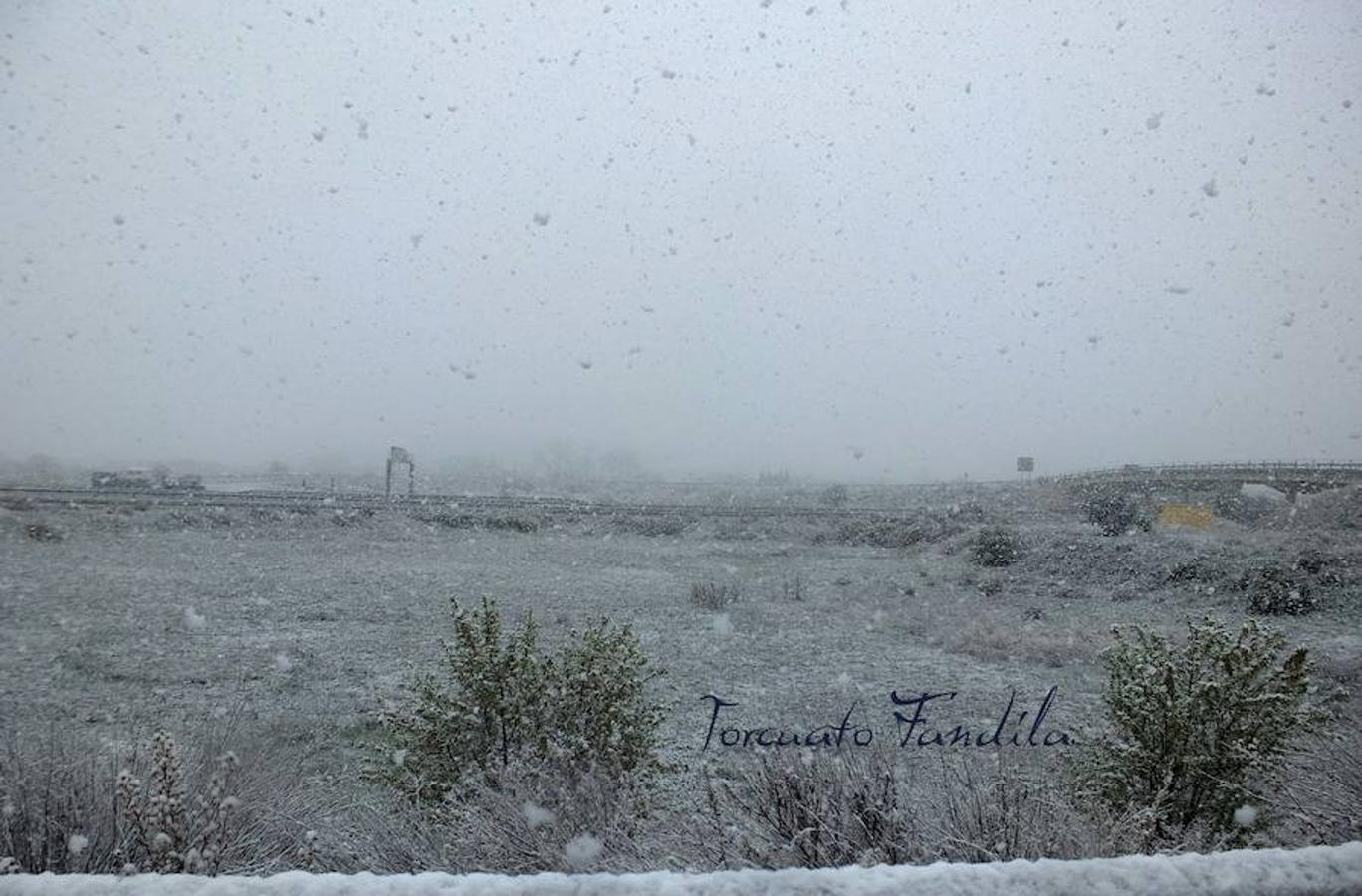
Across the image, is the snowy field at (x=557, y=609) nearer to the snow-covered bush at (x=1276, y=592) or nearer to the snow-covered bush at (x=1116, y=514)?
the snow-covered bush at (x=1276, y=592)

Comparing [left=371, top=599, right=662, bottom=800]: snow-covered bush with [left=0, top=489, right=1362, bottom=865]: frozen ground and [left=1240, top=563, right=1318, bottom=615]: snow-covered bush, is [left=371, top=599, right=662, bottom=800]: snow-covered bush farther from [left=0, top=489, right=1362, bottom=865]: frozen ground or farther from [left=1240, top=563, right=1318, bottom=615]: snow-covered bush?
[left=1240, top=563, right=1318, bottom=615]: snow-covered bush

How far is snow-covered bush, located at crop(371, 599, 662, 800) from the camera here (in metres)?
5.30

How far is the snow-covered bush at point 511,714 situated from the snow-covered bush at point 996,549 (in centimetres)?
1927

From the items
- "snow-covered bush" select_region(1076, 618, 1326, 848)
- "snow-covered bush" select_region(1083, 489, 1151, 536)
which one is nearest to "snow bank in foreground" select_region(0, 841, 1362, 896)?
"snow-covered bush" select_region(1076, 618, 1326, 848)

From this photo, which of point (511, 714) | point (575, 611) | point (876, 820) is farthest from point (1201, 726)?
point (575, 611)

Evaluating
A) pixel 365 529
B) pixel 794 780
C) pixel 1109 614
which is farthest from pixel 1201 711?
pixel 365 529

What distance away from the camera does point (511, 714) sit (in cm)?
534

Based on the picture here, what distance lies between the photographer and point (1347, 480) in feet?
119

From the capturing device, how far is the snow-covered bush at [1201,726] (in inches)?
191

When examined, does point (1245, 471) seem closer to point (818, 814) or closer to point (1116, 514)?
point (1116, 514)

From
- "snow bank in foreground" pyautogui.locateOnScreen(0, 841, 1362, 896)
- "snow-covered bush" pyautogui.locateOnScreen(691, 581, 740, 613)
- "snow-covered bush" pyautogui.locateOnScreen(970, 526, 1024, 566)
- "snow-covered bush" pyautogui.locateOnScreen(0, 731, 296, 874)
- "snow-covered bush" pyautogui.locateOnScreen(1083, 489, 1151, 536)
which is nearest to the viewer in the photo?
"snow bank in foreground" pyautogui.locateOnScreen(0, 841, 1362, 896)

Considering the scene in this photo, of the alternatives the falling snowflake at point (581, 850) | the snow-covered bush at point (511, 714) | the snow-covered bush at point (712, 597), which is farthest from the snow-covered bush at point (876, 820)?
the snow-covered bush at point (712, 597)

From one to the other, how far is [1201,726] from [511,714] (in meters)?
4.18

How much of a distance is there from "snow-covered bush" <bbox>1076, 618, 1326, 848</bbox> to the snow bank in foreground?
3077mm
